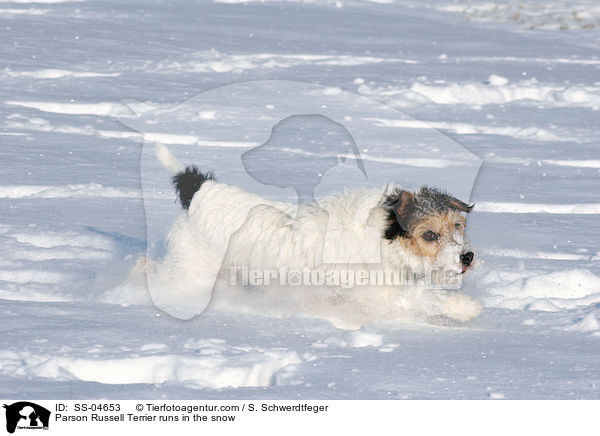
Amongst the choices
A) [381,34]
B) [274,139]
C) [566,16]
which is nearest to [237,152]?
[274,139]

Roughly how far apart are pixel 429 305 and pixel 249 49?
765 cm

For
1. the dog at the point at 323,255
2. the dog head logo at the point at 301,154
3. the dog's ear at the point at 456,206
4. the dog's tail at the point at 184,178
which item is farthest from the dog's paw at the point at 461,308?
the dog head logo at the point at 301,154

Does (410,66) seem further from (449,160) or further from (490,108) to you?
(449,160)

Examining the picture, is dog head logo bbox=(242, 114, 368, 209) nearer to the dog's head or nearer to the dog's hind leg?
the dog's hind leg

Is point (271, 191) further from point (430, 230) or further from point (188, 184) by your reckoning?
point (430, 230)

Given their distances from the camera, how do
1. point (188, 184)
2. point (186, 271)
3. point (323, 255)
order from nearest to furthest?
point (323, 255) → point (186, 271) → point (188, 184)

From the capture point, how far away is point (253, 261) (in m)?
4.61

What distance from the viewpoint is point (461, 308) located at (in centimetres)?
432

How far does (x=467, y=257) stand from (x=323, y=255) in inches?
27.6

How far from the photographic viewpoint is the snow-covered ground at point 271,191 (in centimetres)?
355

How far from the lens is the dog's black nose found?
→ 13.6 feet

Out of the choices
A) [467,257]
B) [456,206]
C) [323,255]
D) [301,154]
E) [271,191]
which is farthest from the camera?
[301,154]
